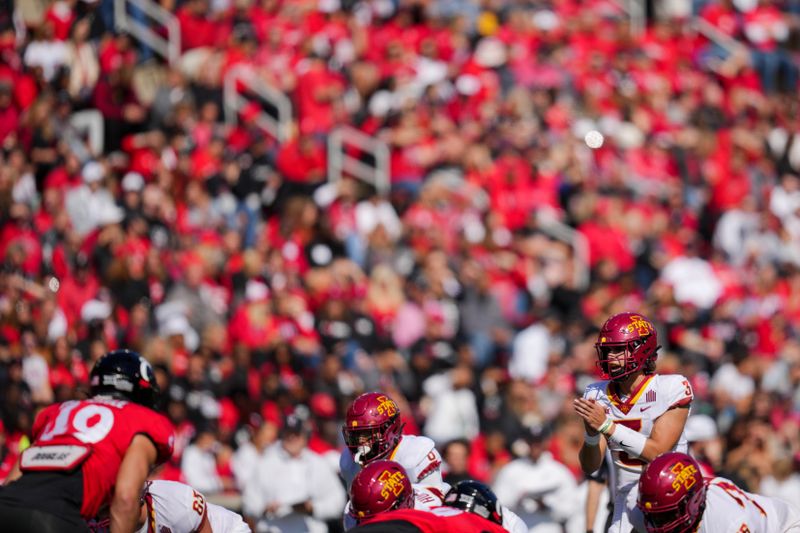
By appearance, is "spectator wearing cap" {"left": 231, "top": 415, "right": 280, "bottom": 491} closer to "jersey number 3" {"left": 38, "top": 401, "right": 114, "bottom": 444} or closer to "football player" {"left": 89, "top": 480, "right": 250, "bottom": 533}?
"football player" {"left": 89, "top": 480, "right": 250, "bottom": 533}

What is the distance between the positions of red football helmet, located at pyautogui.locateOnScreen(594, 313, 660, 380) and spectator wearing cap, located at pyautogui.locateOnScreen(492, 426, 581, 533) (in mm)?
4746

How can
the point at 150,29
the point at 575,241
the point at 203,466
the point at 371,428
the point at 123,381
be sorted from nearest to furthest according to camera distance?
the point at 123,381, the point at 371,428, the point at 203,466, the point at 575,241, the point at 150,29

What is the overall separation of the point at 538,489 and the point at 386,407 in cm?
451

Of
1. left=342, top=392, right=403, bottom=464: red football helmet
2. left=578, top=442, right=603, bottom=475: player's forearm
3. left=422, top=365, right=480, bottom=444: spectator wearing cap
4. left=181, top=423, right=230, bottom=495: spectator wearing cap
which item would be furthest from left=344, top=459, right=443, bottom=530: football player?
left=422, top=365, right=480, bottom=444: spectator wearing cap

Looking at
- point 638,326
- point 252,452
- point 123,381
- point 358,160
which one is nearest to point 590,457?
point 638,326

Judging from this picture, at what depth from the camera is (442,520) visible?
7.83 m

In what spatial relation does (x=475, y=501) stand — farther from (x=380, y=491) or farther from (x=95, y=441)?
(x=95, y=441)

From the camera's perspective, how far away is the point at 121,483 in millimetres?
8070

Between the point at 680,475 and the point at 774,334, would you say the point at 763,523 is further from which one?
the point at 774,334

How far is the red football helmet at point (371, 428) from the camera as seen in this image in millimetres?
9578

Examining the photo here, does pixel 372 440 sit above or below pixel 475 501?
below

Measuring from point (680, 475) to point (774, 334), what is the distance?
9.84 m

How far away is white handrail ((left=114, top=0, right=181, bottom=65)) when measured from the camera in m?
20.4

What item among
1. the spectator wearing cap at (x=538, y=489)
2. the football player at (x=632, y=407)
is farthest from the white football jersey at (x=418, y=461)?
the spectator wearing cap at (x=538, y=489)
